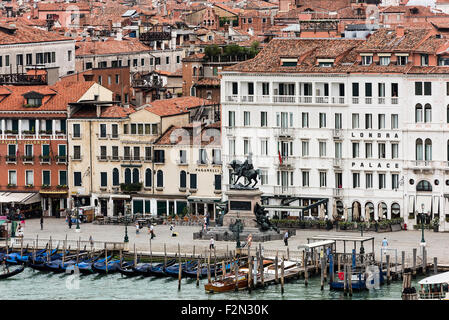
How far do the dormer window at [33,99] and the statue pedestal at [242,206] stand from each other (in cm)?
1547

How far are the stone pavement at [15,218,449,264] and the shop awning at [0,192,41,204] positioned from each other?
235cm

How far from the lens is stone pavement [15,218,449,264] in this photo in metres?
55.1

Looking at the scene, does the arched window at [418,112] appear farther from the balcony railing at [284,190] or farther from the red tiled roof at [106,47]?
the red tiled roof at [106,47]

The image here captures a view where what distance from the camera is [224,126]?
66.0 metres

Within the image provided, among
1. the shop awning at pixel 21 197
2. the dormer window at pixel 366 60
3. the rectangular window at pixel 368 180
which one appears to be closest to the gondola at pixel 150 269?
the rectangular window at pixel 368 180

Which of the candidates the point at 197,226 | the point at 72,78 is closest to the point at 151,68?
the point at 72,78

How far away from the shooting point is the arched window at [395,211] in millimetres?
62094

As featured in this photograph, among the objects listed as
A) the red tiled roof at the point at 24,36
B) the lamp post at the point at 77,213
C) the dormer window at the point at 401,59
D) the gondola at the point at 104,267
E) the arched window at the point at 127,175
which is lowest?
the gondola at the point at 104,267

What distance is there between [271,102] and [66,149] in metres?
12.0

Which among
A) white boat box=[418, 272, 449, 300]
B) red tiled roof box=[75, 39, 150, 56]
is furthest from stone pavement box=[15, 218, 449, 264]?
red tiled roof box=[75, 39, 150, 56]

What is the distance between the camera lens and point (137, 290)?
50.4 m

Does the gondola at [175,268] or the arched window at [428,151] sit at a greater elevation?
the arched window at [428,151]

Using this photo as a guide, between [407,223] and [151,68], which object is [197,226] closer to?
[407,223]

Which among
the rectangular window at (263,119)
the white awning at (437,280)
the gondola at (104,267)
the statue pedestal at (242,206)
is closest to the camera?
the white awning at (437,280)
